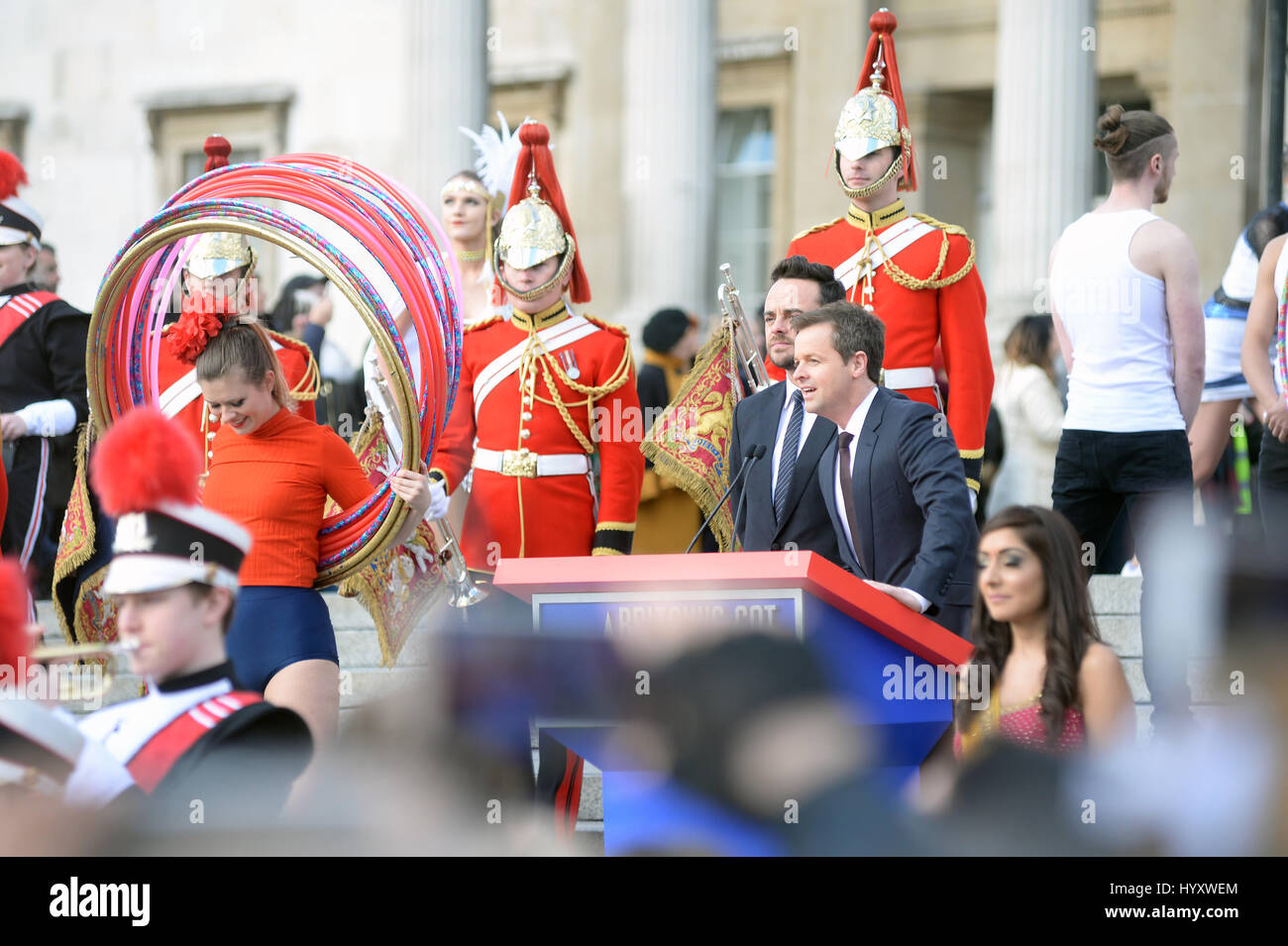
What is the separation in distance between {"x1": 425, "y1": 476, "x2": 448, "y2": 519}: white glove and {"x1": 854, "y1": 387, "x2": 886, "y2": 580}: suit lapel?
1107 mm

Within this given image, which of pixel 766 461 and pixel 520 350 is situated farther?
pixel 520 350

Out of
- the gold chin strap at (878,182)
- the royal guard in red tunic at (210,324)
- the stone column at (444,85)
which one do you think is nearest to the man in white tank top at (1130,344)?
the gold chin strap at (878,182)

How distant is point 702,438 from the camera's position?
22.0ft

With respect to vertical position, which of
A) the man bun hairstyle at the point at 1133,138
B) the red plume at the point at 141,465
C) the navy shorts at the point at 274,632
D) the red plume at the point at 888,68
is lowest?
the navy shorts at the point at 274,632

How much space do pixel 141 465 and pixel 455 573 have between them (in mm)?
2549

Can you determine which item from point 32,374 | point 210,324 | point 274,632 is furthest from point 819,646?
point 32,374

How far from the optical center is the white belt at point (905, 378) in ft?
20.3

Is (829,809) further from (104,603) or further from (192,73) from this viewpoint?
(192,73)

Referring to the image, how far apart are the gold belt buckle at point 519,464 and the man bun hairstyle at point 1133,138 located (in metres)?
1.97

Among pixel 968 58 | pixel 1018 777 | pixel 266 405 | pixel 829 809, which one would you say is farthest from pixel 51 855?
pixel 968 58

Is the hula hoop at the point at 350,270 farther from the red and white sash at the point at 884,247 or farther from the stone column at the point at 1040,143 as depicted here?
the stone column at the point at 1040,143

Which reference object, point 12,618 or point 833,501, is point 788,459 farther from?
point 12,618

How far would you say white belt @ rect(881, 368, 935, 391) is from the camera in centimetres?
620

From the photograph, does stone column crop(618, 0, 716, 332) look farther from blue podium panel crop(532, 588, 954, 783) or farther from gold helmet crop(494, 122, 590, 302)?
blue podium panel crop(532, 588, 954, 783)
